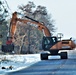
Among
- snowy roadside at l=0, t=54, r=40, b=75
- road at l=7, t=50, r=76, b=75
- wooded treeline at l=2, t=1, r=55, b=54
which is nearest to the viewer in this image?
road at l=7, t=50, r=76, b=75

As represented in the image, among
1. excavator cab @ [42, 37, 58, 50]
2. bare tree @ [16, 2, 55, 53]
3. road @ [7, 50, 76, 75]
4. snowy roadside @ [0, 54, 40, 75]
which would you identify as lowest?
road @ [7, 50, 76, 75]

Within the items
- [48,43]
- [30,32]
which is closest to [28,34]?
[30,32]

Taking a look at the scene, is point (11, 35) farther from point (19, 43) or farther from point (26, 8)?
point (26, 8)

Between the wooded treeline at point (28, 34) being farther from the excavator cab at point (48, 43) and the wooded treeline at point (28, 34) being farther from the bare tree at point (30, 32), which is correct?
the excavator cab at point (48, 43)

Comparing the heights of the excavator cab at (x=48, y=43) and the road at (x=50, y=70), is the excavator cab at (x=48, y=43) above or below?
above

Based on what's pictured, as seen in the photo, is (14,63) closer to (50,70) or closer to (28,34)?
(50,70)

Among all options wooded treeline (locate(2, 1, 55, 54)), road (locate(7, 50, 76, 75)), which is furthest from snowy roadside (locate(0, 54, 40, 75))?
wooded treeline (locate(2, 1, 55, 54))

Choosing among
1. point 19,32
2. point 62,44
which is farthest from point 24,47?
point 62,44

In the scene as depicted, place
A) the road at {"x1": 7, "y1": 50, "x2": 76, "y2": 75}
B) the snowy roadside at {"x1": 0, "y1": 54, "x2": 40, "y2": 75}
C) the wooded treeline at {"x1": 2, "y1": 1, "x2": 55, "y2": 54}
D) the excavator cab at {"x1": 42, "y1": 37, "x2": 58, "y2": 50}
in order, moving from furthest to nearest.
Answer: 1. the wooded treeline at {"x1": 2, "y1": 1, "x2": 55, "y2": 54}
2. the excavator cab at {"x1": 42, "y1": 37, "x2": 58, "y2": 50}
3. the snowy roadside at {"x1": 0, "y1": 54, "x2": 40, "y2": 75}
4. the road at {"x1": 7, "y1": 50, "x2": 76, "y2": 75}

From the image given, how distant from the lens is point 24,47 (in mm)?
96438

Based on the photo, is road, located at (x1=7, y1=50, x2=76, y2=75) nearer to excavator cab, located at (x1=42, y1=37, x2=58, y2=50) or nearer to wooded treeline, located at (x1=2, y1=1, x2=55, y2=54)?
excavator cab, located at (x1=42, y1=37, x2=58, y2=50)

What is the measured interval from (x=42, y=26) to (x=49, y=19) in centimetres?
8101

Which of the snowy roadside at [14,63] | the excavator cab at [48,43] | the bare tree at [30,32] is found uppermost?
the bare tree at [30,32]

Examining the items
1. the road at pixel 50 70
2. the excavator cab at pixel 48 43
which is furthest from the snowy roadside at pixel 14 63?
the excavator cab at pixel 48 43
